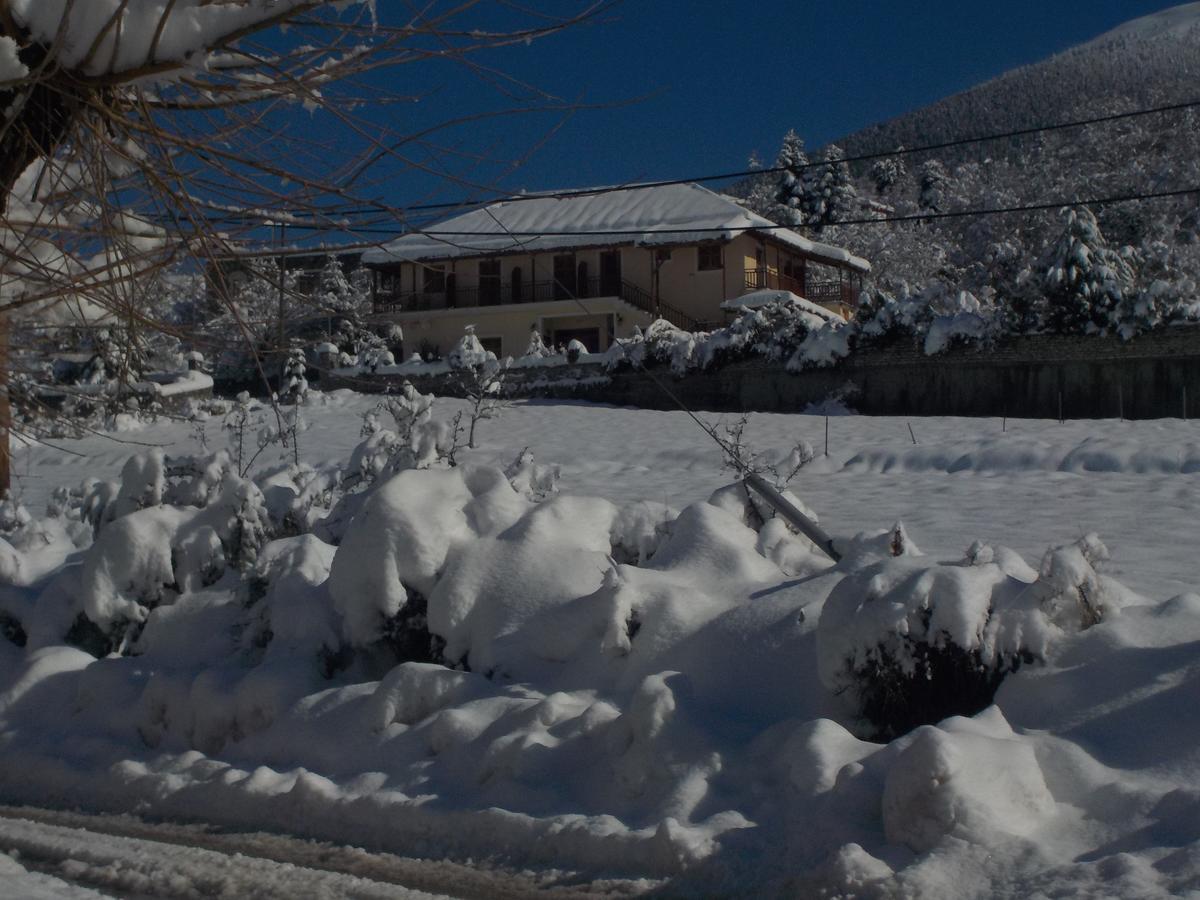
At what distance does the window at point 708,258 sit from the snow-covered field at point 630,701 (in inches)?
1356

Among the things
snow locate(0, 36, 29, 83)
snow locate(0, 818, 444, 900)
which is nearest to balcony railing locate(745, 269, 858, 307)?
snow locate(0, 818, 444, 900)

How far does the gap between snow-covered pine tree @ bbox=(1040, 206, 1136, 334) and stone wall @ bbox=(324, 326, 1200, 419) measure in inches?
15.6

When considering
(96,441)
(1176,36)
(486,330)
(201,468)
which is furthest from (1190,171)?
(1176,36)

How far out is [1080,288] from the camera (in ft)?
79.5

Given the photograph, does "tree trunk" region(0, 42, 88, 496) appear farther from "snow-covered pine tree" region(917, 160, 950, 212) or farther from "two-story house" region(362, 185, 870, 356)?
"snow-covered pine tree" region(917, 160, 950, 212)

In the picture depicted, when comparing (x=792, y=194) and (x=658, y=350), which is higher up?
(x=792, y=194)

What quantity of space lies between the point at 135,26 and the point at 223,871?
3.03 m

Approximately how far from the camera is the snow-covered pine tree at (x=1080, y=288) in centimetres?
2391

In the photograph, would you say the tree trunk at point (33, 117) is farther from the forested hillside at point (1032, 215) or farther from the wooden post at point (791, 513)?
the forested hillside at point (1032, 215)

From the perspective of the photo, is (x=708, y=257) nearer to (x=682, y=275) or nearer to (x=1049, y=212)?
(x=682, y=275)

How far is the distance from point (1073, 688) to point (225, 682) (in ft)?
14.0

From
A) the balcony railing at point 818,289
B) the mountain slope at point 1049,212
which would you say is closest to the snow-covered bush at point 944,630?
the mountain slope at point 1049,212

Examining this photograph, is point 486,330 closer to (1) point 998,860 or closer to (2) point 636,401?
(2) point 636,401

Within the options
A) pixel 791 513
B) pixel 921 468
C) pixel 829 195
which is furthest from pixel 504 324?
pixel 791 513
